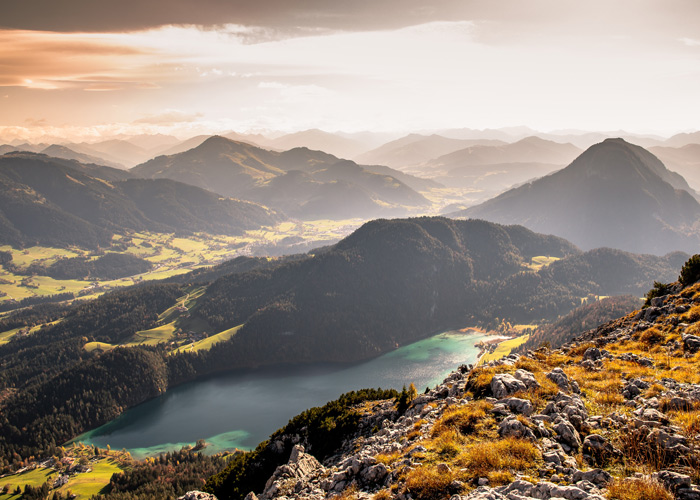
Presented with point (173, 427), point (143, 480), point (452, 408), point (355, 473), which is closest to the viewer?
point (355, 473)

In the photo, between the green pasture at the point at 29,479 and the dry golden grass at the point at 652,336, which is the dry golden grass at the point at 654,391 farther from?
the green pasture at the point at 29,479

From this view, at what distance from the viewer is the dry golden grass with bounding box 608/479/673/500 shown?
35.5ft

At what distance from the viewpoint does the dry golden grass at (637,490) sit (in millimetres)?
10820

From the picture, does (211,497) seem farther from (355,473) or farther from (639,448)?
(639,448)

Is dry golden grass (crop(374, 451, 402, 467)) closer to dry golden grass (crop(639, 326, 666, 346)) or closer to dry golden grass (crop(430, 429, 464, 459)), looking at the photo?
dry golden grass (crop(430, 429, 464, 459))

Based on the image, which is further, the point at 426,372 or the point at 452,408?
the point at 426,372

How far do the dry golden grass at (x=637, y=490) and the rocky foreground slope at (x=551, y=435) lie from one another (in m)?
0.03

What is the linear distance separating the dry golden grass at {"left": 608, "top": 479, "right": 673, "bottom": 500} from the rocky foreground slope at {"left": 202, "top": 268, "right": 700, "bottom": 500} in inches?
1.2

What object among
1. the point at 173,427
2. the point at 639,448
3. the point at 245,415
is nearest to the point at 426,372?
the point at 245,415

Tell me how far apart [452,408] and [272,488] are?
1417 centimetres

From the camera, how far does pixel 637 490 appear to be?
11.3m

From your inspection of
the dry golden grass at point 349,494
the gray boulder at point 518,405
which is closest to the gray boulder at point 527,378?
the gray boulder at point 518,405

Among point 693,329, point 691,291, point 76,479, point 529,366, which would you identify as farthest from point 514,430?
point 76,479

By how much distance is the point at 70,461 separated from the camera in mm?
131500
